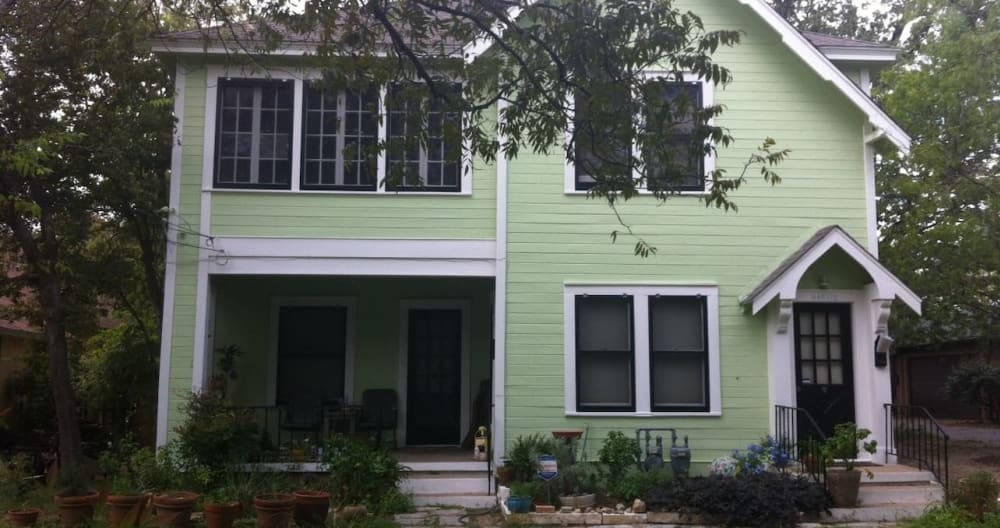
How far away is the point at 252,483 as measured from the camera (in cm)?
1048

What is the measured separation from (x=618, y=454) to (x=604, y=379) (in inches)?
46.6

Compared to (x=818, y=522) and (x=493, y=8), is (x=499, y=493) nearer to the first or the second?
(x=818, y=522)

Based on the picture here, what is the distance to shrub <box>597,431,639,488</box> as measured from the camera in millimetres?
11289

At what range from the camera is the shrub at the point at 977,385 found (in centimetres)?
2284

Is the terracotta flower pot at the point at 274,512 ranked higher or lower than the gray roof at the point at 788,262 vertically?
lower

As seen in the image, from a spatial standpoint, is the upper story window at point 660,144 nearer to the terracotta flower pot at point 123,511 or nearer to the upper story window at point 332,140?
the upper story window at point 332,140

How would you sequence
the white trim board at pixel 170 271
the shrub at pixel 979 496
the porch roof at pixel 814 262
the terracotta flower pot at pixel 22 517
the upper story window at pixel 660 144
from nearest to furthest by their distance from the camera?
the upper story window at pixel 660 144, the terracotta flower pot at pixel 22 517, the shrub at pixel 979 496, the porch roof at pixel 814 262, the white trim board at pixel 170 271

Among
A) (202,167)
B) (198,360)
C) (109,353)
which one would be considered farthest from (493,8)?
(109,353)

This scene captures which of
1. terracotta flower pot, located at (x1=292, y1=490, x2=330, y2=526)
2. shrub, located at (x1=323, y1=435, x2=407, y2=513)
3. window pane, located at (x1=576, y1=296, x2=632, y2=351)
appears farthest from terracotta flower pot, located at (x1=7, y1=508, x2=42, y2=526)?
window pane, located at (x1=576, y1=296, x2=632, y2=351)

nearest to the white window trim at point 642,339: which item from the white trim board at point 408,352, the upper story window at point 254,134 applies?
the white trim board at point 408,352

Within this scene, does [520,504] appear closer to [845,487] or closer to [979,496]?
[845,487]

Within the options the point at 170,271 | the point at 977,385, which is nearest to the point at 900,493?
the point at 170,271

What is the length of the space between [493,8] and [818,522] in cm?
671

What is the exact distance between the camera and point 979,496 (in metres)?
9.70
